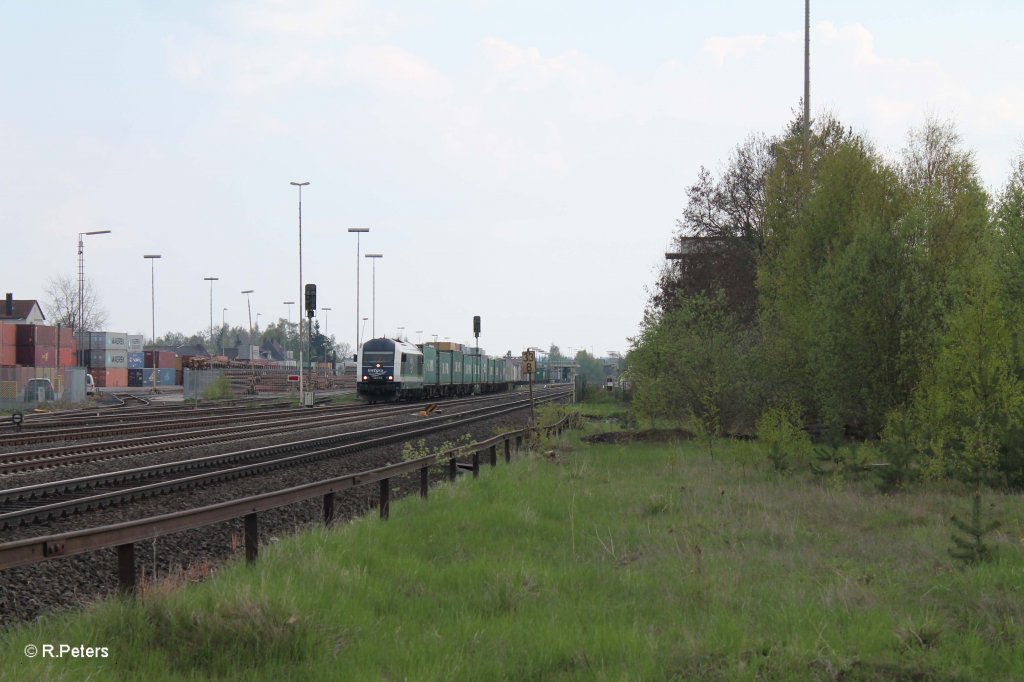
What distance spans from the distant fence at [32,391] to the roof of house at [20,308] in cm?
4701

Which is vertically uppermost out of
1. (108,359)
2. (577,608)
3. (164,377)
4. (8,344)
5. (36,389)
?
(8,344)

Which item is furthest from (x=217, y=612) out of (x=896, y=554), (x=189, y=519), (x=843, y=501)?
(x=843, y=501)

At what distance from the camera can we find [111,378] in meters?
93.8

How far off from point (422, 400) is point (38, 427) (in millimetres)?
33667

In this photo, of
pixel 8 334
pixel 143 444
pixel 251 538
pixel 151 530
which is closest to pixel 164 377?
pixel 8 334

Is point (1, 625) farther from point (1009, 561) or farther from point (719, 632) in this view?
point (1009, 561)

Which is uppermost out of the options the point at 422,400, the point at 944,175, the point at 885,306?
the point at 944,175

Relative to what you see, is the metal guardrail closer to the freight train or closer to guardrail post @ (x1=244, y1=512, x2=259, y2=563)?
guardrail post @ (x1=244, y1=512, x2=259, y2=563)

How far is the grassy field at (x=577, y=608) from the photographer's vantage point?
5.48 metres

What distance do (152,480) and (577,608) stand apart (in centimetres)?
1164

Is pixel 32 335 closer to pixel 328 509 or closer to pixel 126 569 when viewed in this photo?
pixel 328 509

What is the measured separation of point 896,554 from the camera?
9023 millimetres

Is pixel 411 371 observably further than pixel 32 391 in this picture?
Yes

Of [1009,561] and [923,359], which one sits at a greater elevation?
[923,359]
